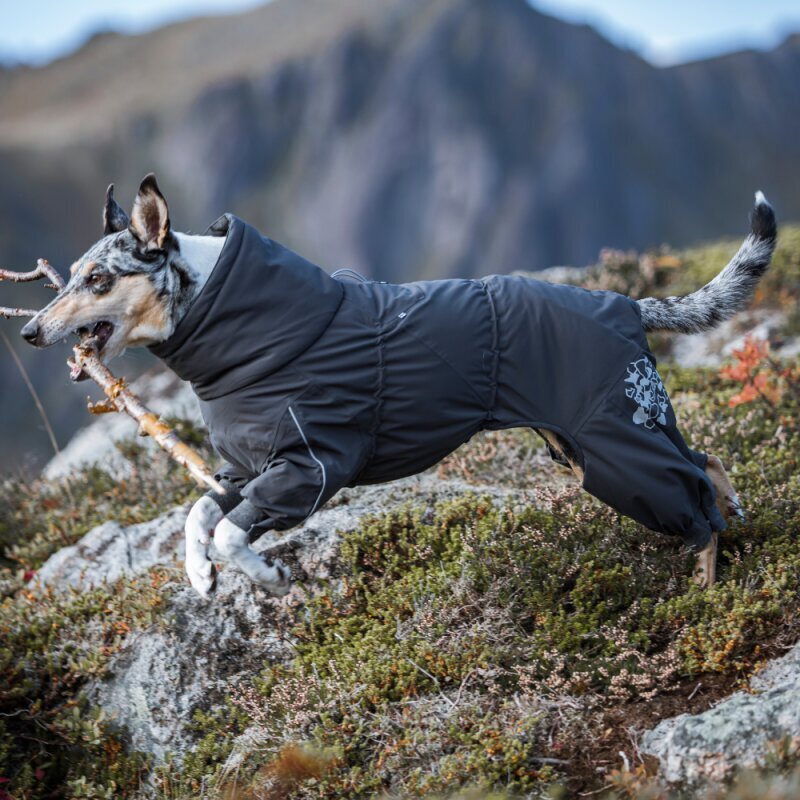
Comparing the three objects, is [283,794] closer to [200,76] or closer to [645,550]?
[645,550]

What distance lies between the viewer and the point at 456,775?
377 centimetres

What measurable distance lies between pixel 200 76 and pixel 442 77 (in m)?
25.1

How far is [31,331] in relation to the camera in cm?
373

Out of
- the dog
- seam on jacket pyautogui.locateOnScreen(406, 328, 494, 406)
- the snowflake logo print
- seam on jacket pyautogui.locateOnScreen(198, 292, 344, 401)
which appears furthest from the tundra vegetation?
seam on jacket pyautogui.locateOnScreen(198, 292, 344, 401)

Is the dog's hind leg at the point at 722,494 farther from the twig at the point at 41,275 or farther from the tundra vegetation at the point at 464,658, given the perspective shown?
the twig at the point at 41,275

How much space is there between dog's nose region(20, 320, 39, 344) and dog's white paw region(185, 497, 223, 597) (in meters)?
1.04

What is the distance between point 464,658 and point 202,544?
1452mm

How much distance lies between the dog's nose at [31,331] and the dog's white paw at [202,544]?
104cm

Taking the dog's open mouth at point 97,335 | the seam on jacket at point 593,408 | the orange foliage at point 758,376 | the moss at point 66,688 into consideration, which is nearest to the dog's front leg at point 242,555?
the dog's open mouth at point 97,335

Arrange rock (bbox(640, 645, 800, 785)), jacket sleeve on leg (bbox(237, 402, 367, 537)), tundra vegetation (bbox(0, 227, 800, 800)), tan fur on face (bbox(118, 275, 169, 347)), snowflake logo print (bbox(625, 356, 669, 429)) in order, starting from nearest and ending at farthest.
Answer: rock (bbox(640, 645, 800, 785))
jacket sleeve on leg (bbox(237, 402, 367, 537))
tan fur on face (bbox(118, 275, 169, 347))
tundra vegetation (bbox(0, 227, 800, 800))
snowflake logo print (bbox(625, 356, 669, 429))

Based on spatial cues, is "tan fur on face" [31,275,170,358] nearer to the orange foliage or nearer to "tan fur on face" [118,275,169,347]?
"tan fur on face" [118,275,169,347]

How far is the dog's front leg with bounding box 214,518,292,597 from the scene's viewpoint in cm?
376

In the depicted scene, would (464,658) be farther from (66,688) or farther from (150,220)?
(150,220)

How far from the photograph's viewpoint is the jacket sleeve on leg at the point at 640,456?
162 inches
